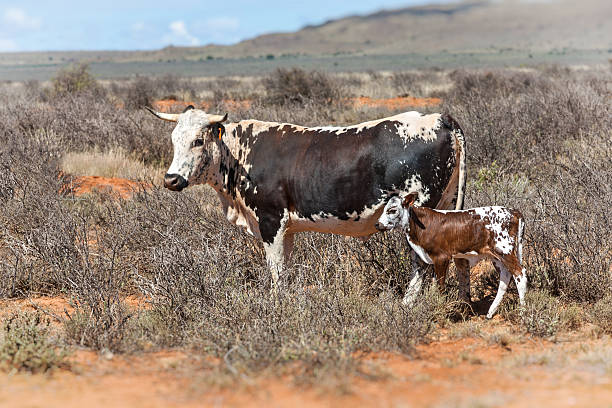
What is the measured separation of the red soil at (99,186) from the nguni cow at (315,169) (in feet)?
13.9

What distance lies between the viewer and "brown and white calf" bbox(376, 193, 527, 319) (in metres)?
5.31

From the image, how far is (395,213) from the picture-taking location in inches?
205

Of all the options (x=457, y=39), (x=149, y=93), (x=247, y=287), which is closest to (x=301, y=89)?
(x=149, y=93)

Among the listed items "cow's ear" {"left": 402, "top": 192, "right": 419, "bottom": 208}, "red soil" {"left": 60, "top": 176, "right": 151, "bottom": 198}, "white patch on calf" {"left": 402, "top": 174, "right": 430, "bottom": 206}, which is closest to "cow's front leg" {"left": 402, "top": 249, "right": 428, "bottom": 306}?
"white patch on calf" {"left": 402, "top": 174, "right": 430, "bottom": 206}

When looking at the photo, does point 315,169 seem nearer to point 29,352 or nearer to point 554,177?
point 29,352

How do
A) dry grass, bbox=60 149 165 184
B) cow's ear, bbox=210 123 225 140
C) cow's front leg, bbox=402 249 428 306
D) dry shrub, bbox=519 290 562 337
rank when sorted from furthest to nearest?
dry grass, bbox=60 149 165 184 < cow's ear, bbox=210 123 225 140 < cow's front leg, bbox=402 249 428 306 < dry shrub, bbox=519 290 562 337

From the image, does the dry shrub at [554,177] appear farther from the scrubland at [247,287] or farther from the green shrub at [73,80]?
the green shrub at [73,80]

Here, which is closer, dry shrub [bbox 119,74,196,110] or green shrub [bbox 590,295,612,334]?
green shrub [bbox 590,295,612,334]

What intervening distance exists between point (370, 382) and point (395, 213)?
64.0 inches

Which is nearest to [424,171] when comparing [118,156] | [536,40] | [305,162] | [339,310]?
[305,162]

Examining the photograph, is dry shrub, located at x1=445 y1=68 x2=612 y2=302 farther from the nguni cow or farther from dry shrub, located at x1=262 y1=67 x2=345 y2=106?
dry shrub, located at x1=262 y1=67 x2=345 y2=106

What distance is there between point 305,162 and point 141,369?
226 cm

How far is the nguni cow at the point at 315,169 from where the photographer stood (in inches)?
212

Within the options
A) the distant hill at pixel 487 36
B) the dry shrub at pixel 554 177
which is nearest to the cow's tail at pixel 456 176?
the dry shrub at pixel 554 177
